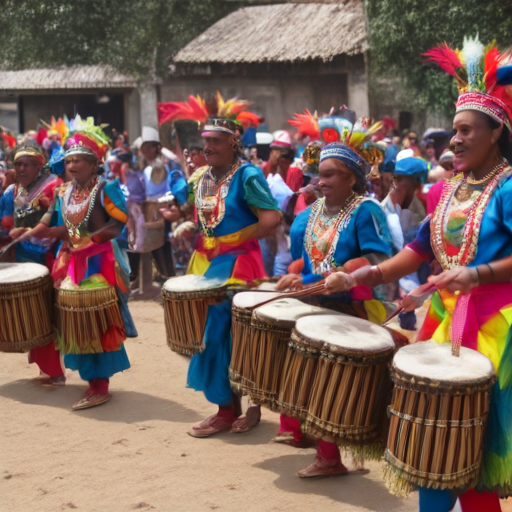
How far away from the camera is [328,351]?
13.8 feet

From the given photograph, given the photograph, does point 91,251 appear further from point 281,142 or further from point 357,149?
point 281,142

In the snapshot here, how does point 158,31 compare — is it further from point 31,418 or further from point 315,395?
point 315,395

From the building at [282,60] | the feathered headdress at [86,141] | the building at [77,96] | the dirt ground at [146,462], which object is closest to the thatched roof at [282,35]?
the building at [282,60]

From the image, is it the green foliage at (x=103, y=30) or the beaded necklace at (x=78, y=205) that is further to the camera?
the green foliage at (x=103, y=30)

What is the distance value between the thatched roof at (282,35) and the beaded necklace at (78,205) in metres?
15.3

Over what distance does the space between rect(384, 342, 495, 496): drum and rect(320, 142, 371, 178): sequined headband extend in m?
1.59

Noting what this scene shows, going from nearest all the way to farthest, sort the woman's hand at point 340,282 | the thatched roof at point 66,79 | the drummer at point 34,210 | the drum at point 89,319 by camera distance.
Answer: the woman's hand at point 340,282 < the drum at point 89,319 < the drummer at point 34,210 < the thatched roof at point 66,79

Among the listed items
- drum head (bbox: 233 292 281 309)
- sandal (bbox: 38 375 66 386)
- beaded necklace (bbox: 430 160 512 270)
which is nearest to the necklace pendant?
beaded necklace (bbox: 430 160 512 270)

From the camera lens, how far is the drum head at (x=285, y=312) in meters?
4.71

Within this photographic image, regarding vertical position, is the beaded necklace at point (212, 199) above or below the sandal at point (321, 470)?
above

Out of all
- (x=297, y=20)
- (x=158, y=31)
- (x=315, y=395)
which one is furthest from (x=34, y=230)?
(x=158, y=31)

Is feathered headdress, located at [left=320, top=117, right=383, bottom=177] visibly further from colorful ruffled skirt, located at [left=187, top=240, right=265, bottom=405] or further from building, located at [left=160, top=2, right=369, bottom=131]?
building, located at [left=160, top=2, right=369, bottom=131]

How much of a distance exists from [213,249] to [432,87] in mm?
14562

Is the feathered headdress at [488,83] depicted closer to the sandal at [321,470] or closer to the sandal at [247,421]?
the sandal at [321,470]
